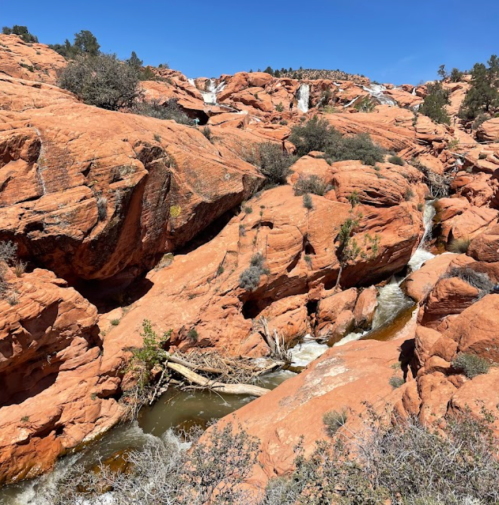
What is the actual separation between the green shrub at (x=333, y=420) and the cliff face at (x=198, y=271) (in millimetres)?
267

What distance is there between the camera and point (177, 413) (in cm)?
934

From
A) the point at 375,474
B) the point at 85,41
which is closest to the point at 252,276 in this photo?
the point at 375,474

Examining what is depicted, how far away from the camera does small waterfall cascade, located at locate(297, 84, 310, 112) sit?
46125 millimetres

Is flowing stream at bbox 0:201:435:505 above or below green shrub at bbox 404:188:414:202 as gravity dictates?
below

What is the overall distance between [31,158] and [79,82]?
410 inches

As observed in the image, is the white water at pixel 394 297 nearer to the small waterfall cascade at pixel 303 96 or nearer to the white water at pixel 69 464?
the white water at pixel 69 464

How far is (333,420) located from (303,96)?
49.4 metres

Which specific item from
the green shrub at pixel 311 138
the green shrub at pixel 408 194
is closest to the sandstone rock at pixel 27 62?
the green shrub at pixel 311 138

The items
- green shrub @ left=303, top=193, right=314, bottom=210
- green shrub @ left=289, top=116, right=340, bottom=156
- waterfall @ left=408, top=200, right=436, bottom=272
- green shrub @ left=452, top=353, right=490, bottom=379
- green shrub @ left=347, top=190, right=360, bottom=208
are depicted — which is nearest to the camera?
green shrub @ left=452, top=353, right=490, bottom=379

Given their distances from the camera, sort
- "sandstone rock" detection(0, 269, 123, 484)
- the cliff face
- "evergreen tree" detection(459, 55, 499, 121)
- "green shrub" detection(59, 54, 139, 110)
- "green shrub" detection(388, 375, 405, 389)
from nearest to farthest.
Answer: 1. "green shrub" detection(388, 375, 405, 389)
2. the cliff face
3. "sandstone rock" detection(0, 269, 123, 484)
4. "green shrub" detection(59, 54, 139, 110)
5. "evergreen tree" detection(459, 55, 499, 121)

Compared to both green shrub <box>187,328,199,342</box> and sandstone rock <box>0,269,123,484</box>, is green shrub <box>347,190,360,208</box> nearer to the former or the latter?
green shrub <box>187,328,199,342</box>

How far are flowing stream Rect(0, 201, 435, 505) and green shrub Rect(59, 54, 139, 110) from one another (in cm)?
1448

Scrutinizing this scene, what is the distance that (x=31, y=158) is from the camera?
8844 mm

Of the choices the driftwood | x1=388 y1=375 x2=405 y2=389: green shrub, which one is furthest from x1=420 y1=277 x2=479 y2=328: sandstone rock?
the driftwood
